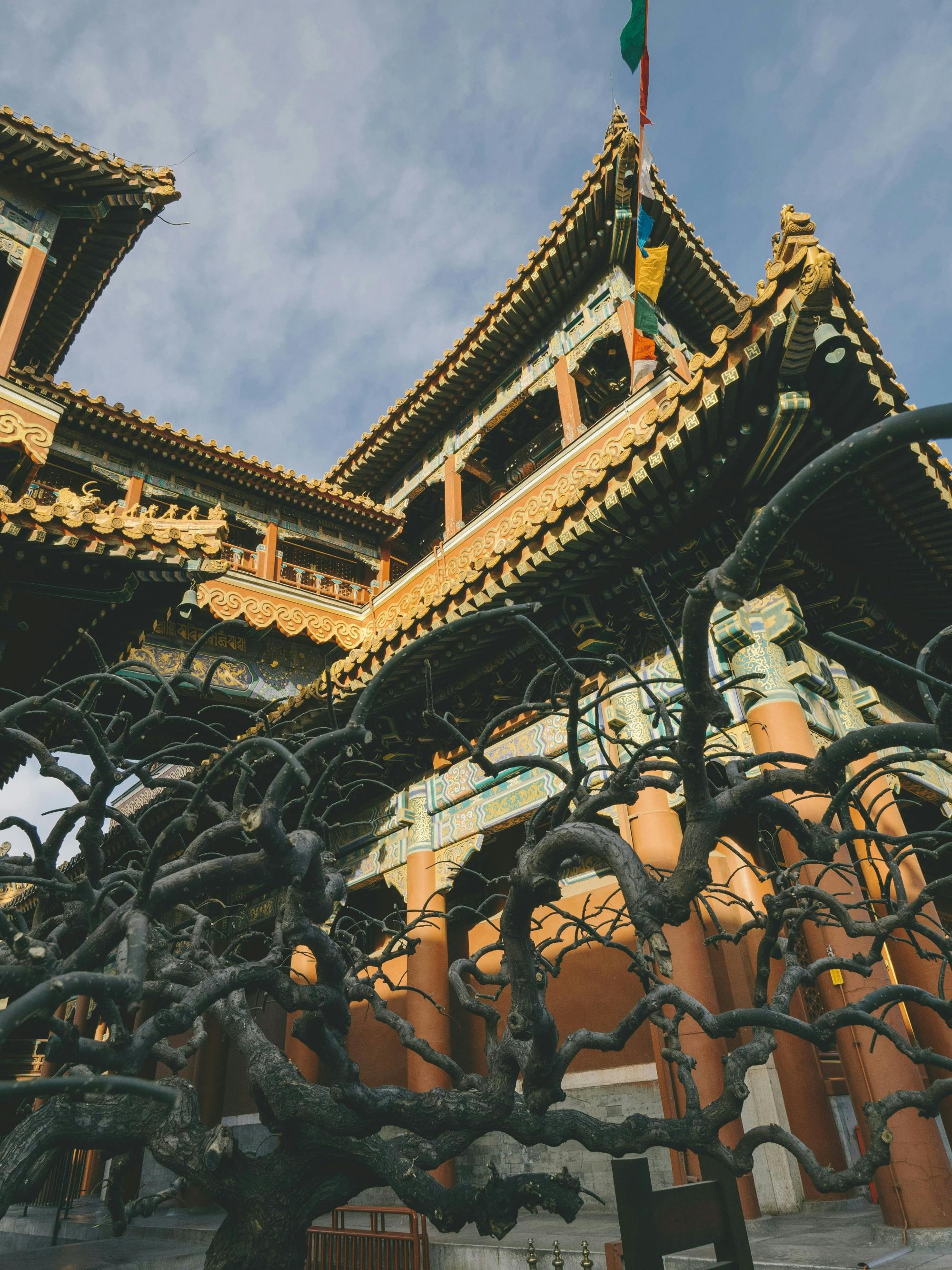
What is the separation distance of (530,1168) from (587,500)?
7.07m

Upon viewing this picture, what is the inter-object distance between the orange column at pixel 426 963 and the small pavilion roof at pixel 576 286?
7914 millimetres

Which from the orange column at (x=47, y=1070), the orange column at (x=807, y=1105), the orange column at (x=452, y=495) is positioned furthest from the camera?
the orange column at (x=452, y=495)

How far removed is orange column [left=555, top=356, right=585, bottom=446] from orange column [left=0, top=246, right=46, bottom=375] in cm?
723

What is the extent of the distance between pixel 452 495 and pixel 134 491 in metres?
5.48

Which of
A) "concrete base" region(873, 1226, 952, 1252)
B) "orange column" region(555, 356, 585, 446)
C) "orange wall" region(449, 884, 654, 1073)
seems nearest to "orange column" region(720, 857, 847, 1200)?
"orange wall" region(449, 884, 654, 1073)

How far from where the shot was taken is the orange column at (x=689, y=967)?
18.9ft

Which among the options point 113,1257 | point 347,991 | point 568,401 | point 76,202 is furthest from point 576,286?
point 113,1257

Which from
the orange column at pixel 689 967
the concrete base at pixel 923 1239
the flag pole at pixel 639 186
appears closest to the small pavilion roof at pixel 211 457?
the flag pole at pixel 639 186

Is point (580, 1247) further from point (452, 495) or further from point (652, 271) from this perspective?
point (452, 495)

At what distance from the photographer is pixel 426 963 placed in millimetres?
8547

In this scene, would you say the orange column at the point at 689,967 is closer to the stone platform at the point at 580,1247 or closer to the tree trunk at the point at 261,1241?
the stone platform at the point at 580,1247

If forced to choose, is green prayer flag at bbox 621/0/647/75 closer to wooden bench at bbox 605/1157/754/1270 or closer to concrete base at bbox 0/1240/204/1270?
wooden bench at bbox 605/1157/754/1270

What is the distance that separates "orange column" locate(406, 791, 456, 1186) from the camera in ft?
26.1

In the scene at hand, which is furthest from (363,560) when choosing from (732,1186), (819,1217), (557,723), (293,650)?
(732,1186)
